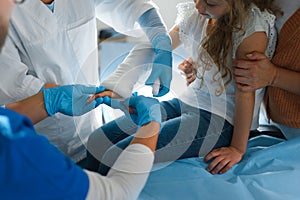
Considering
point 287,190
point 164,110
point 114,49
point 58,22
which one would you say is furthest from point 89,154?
point 114,49

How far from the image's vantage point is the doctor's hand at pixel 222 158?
1202 millimetres

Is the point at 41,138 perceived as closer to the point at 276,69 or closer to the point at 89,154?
the point at 89,154

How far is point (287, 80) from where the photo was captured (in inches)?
47.5

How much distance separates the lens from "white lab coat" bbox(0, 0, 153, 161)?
3.88 feet

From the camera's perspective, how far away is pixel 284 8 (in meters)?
1.22

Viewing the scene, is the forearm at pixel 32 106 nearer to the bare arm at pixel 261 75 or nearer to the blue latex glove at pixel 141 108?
the blue latex glove at pixel 141 108

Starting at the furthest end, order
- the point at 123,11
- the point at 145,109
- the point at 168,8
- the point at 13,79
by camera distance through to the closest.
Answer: the point at 168,8 < the point at 123,11 < the point at 13,79 < the point at 145,109

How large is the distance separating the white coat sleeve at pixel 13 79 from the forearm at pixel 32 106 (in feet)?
0.25

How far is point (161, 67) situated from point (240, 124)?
305mm

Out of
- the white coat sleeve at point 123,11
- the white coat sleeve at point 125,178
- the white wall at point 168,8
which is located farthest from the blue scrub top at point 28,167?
the white wall at point 168,8

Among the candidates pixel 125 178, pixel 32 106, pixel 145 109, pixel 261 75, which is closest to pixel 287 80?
pixel 261 75

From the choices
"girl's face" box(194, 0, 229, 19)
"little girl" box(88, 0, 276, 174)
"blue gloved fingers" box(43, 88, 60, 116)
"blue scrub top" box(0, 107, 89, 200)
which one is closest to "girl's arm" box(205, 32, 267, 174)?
"little girl" box(88, 0, 276, 174)

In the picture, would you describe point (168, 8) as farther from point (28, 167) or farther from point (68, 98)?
point (28, 167)

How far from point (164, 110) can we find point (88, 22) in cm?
39
